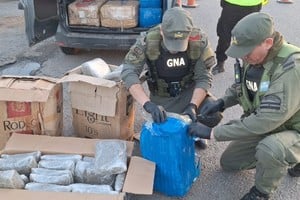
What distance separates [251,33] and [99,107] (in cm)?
120

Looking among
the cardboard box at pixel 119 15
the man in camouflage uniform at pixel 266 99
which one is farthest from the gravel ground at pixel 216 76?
the cardboard box at pixel 119 15

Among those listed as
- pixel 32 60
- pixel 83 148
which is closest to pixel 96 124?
pixel 83 148

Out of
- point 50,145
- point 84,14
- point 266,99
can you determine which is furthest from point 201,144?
point 84,14

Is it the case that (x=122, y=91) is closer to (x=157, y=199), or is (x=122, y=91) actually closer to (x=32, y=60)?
(x=157, y=199)

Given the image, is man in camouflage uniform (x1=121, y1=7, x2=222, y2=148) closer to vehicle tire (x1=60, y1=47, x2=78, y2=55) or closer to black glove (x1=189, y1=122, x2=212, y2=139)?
black glove (x1=189, y1=122, x2=212, y2=139)

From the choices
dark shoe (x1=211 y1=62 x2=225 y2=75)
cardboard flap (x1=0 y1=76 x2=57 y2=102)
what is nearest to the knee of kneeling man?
cardboard flap (x1=0 y1=76 x2=57 y2=102)

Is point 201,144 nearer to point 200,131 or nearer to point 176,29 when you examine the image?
point 200,131

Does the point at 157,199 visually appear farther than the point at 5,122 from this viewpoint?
No

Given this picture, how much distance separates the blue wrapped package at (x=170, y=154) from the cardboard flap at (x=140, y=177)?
0.06 m

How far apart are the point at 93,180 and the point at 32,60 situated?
2698 mm

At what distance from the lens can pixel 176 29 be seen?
2.64 metres

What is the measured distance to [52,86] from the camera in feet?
9.34

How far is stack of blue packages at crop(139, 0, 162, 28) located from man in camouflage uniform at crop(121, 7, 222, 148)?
1586 mm

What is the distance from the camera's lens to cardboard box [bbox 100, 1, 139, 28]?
448 cm
